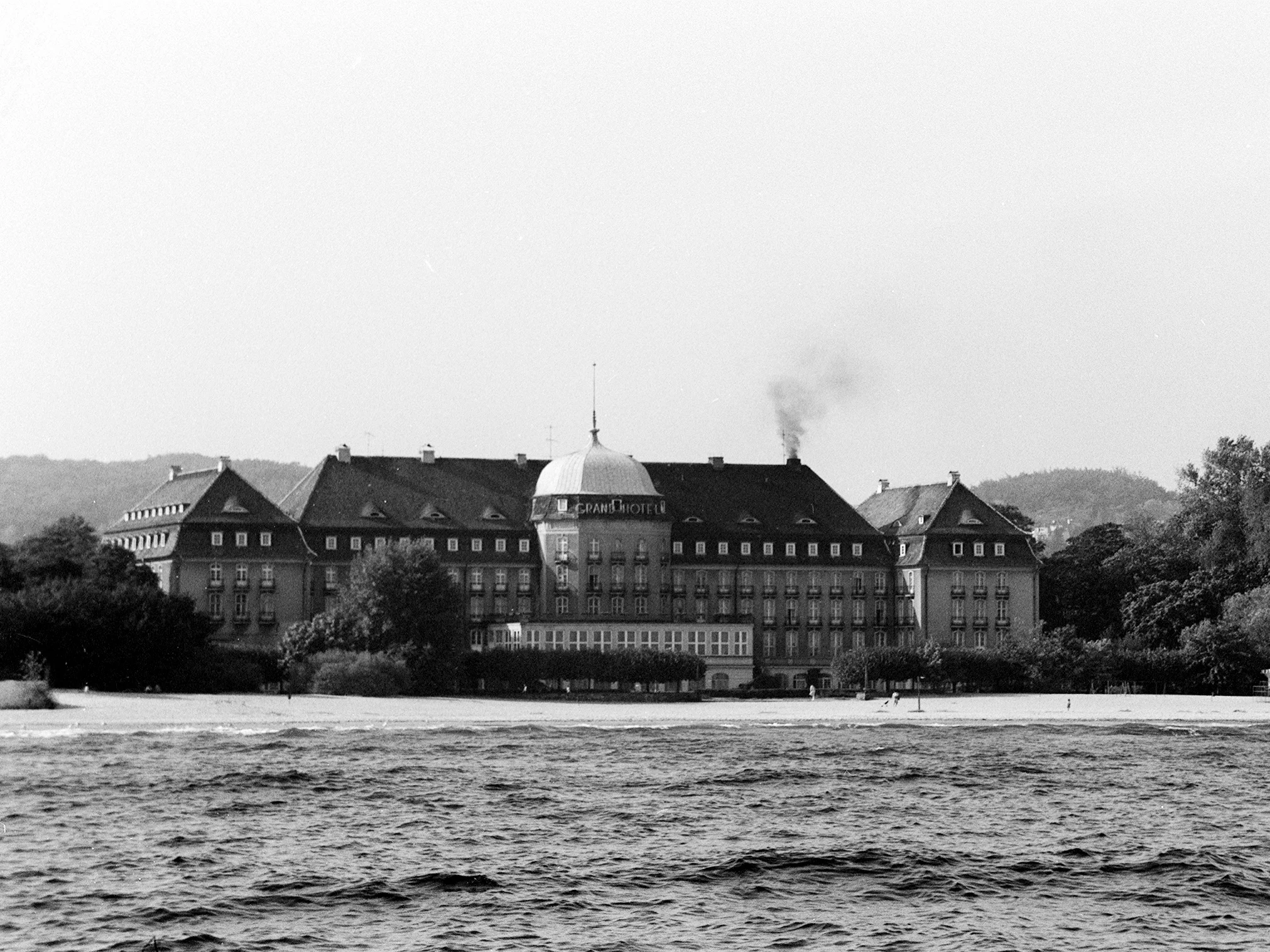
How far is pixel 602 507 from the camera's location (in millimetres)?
129000

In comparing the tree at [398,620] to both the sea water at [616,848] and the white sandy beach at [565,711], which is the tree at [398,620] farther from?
the sea water at [616,848]

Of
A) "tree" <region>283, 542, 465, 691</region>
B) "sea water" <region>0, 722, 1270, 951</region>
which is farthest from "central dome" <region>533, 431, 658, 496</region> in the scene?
"sea water" <region>0, 722, 1270, 951</region>

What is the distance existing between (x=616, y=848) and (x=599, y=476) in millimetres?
84428

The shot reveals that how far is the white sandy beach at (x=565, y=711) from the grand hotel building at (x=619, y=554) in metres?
19.1

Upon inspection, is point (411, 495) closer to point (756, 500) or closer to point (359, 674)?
point (756, 500)

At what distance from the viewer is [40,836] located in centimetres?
4562

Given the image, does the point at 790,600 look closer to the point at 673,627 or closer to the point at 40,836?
the point at 673,627

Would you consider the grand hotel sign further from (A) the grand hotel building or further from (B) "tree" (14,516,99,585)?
(B) "tree" (14,516,99,585)

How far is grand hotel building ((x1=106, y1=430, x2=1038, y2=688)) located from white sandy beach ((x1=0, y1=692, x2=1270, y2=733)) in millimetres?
19118

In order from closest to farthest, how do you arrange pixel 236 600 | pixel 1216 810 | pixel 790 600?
pixel 1216 810 < pixel 236 600 < pixel 790 600

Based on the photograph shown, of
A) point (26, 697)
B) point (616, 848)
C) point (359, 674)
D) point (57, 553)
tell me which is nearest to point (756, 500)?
point (359, 674)

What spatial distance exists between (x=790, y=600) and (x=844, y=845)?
8697cm

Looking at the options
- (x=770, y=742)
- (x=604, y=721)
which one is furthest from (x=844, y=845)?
(x=604, y=721)

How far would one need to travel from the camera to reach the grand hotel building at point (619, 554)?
125m
